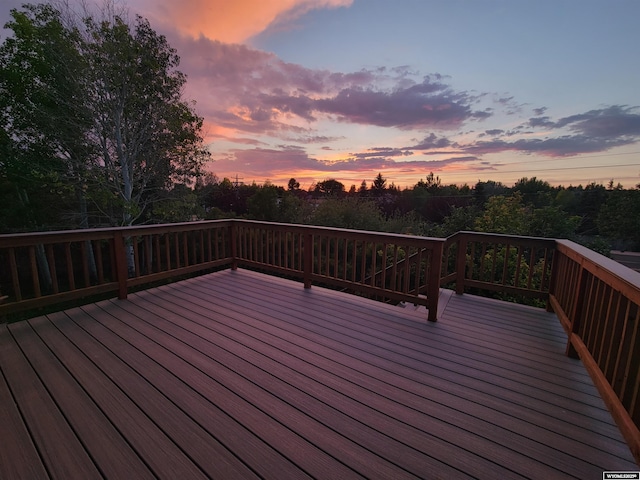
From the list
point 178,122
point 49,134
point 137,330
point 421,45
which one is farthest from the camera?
point 178,122

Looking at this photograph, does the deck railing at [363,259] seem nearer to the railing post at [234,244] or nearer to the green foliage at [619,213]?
the railing post at [234,244]

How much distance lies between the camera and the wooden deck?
1.26 meters

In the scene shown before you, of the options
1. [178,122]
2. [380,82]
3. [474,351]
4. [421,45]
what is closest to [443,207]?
[380,82]

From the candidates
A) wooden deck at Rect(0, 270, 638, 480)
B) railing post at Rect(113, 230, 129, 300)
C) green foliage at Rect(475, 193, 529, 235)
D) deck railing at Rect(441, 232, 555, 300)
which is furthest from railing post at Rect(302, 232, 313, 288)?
green foliage at Rect(475, 193, 529, 235)

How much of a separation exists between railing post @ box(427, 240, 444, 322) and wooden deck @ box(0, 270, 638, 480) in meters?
0.13

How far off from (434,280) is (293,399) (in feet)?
6.14

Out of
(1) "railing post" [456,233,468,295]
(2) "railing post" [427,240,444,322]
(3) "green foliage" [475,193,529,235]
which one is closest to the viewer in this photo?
(2) "railing post" [427,240,444,322]

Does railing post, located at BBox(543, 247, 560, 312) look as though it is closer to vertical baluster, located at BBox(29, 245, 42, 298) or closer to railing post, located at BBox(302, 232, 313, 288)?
railing post, located at BBox(302, 232, 313, 288)

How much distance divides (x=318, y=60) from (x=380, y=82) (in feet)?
6.10

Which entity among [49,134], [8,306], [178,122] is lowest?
[8,306]

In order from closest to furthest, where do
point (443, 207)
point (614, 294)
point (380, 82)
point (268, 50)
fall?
point (614, 294), point (268, 50), point (380, 82), point (443, 207)

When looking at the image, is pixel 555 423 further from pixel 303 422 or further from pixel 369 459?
pixel 303 422

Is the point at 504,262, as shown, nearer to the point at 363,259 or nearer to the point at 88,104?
the point at 363,259

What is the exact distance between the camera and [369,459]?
1.28 metres
